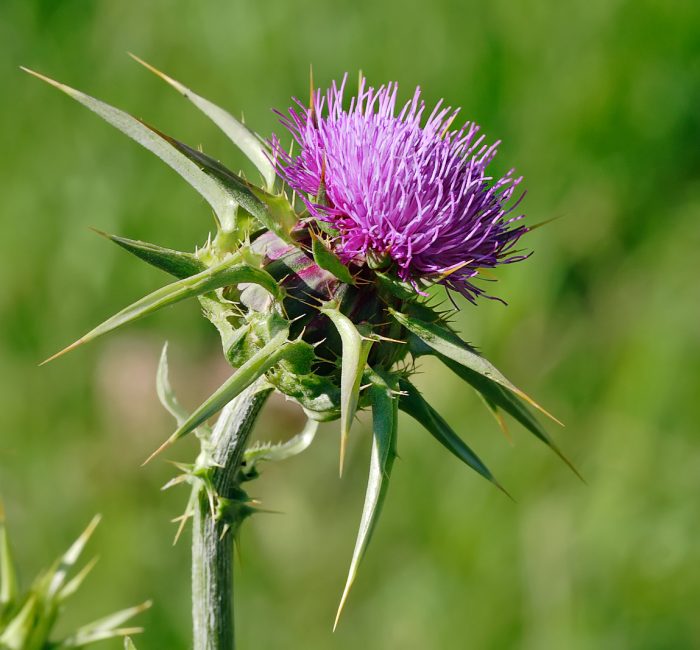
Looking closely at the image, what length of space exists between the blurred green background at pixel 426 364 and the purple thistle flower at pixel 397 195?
2.50m

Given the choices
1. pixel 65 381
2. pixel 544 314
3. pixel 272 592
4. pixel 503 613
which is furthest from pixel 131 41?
pixel 503 613

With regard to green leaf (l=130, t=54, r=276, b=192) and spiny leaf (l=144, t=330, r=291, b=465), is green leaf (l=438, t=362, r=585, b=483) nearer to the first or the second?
spiny leaf (l=144, t=330, r=291, b=465)

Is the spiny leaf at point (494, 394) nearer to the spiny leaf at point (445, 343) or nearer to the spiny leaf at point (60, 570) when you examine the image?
the spiny leaf at point (445, 343)

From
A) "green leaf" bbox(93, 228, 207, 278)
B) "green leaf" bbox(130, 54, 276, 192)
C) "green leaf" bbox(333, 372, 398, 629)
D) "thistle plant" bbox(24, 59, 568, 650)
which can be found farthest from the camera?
"green leaf" bbox(130, 54, 276, 192)

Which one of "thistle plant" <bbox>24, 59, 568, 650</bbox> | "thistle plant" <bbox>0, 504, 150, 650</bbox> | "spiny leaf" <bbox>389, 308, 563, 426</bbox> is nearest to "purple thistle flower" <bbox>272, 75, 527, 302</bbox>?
"thistle plant" <bbox>24, 59, 568, 650</bbox>

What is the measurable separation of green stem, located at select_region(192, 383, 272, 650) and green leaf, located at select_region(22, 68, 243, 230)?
44 centimetres

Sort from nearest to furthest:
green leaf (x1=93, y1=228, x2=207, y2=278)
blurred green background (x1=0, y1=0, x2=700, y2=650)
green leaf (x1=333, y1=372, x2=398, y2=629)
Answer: green leaf (x1=333, y1=372, x2=398, y2=629) → green leaf (x1=93, y1=228, x2=207, y2=278) → blurred green background (x1=0, y1=0, x2=700, y2=650)

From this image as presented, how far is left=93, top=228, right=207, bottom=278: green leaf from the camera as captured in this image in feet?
6.91

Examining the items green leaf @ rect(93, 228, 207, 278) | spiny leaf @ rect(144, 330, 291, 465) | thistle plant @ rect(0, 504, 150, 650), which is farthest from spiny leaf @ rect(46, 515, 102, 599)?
green leaf @ rect(93, 228, 207, 278)

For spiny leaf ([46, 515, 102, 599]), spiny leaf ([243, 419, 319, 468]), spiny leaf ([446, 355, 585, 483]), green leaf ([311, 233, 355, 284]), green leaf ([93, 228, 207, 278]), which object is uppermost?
green leaf ([93, 228, 207, 278])

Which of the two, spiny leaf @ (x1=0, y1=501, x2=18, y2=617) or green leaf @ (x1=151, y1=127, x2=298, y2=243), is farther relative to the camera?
spiny leaf @ (x1=0, y1=501, x2=18, y2=617)

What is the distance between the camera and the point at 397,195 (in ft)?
7.73

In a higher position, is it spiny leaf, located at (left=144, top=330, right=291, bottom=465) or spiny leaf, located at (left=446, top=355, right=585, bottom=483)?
spiny leaf, located at (left=144, top=330, right=291, bottom=465)

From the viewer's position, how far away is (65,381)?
5199 mm
